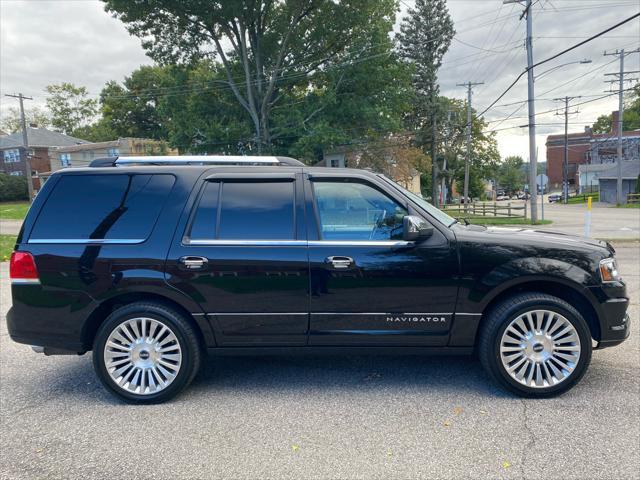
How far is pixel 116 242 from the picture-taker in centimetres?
346

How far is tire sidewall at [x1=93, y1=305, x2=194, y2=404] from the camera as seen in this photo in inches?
135

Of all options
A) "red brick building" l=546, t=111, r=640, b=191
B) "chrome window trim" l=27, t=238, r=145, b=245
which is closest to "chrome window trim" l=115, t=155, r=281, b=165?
"chrome window trim" l=27, t=238, r=145, b=245

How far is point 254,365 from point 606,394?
3044 mm

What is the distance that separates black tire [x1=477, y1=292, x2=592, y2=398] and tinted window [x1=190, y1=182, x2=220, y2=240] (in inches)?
93.9

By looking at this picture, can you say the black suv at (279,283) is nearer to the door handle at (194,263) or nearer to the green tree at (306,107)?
the door handle at (194,263)

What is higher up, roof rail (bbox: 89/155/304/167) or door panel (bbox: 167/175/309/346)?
roof rail (bbox: 89/155/304/167)

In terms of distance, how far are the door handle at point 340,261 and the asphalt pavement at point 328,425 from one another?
42.8 inches

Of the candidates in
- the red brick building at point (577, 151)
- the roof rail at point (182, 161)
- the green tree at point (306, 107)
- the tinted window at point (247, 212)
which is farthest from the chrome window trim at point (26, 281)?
the red brick building at point (577, 151)

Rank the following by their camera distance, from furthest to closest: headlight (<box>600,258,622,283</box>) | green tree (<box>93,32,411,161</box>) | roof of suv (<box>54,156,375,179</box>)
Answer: green tree (<box>93,32,411,161</box>)
roof of suv (<box>54,156,375,179</box>)
headlight (<box>600,258,622,283</box>)

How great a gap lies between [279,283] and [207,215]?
83 cm

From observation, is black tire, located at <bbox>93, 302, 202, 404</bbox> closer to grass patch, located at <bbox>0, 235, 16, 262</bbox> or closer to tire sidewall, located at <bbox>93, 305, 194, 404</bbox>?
tire sidewall, located at <bbox>93, 305, 194, 404</bbox>

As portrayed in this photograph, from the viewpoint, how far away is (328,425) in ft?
9.99

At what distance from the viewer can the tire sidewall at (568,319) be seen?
334 cm

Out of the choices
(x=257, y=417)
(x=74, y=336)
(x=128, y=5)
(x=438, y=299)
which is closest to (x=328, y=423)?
(x=257, y=417)
